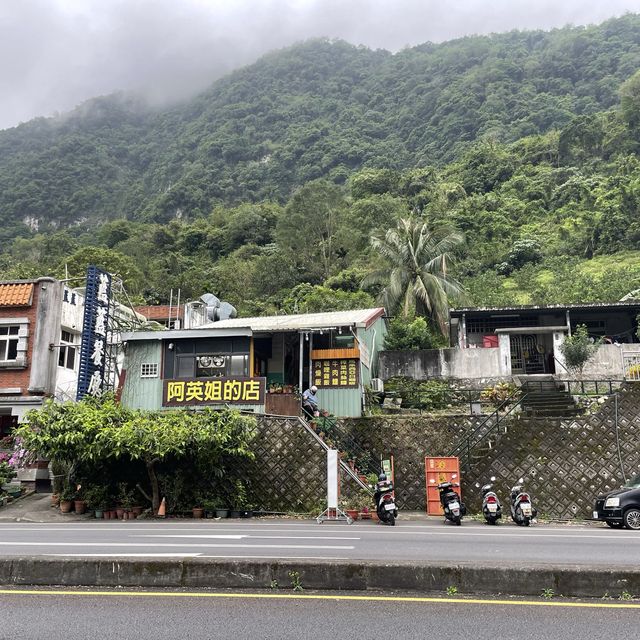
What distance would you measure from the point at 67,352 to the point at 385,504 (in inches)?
648

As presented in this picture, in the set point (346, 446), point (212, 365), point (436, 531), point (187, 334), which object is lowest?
point (436, 531)

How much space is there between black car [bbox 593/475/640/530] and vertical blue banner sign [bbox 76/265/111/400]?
677 inches

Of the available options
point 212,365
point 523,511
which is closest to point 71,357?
point 212,365

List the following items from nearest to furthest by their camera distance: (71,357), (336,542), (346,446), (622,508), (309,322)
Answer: (336,542) → (622,508) → (346,446) → (309,322) → (71,357)

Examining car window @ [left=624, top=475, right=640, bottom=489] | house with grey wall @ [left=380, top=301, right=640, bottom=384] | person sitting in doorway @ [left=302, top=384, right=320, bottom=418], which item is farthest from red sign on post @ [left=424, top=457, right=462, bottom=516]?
house with grey wall @ [left=380, top=301, right=640, bottom=384]

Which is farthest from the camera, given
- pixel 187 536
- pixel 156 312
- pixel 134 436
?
pixel 156 312

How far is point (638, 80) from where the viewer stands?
6575 cm

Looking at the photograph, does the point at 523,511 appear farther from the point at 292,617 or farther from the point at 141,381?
the point at 141,381

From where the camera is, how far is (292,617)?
18.1 ft

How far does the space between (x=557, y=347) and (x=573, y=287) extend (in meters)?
13.3

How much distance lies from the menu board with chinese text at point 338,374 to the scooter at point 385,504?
251 inches

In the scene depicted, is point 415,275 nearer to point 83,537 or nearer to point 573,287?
point 573,287

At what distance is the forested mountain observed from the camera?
4934cm

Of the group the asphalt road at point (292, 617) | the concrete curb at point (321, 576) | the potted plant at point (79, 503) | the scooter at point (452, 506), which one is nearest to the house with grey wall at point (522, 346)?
the scooter at point (452, 506)
